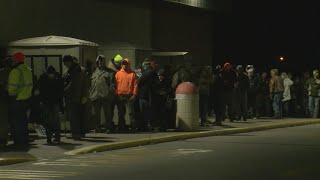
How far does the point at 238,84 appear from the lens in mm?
22125

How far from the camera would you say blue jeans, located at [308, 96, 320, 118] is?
79.1ft

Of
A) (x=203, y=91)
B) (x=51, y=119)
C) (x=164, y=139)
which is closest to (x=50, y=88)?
(x=51, y=119)

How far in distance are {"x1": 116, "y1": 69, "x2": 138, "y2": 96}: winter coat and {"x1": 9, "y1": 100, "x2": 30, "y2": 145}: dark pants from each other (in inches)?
130

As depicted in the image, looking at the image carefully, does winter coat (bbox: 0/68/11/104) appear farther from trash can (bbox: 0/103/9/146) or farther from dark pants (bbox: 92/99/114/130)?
dark pants (bbox: 92/99/114/130)

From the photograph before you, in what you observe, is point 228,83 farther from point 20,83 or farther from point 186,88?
point 20,83

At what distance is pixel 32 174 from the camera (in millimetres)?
10930

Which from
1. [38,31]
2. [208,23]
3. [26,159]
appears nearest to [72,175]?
[26,159]

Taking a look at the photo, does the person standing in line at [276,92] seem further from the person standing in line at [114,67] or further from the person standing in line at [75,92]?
the person standing in line at [75,92]

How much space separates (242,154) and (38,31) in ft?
30.1

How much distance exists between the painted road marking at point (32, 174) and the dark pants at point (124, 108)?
6.12 m

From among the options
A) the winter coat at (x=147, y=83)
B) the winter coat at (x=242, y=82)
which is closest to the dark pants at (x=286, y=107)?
the winter coat at (x=242, y=82)

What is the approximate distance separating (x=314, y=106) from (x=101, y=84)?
402 inches

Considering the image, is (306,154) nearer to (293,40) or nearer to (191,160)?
(191,160)

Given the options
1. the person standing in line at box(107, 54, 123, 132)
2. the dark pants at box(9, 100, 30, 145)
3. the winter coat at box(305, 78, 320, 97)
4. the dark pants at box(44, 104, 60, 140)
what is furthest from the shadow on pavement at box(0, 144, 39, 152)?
the winter coat at box(305, 78, 320, 97)
